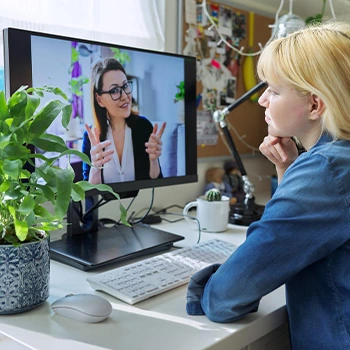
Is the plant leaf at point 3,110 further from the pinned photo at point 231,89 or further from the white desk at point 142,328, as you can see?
the pinned photo at point 231,89

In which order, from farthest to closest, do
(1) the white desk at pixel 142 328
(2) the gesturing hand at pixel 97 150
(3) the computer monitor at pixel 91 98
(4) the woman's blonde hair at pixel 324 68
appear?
(2) the gesturing hand at pixel 97 150 < (3) the computer monitor at pixel 91 98 < (4) the woman's blonde hair at pixel 324 68 < (1) the white desk at pixel 142 328

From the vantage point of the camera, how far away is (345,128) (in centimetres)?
74

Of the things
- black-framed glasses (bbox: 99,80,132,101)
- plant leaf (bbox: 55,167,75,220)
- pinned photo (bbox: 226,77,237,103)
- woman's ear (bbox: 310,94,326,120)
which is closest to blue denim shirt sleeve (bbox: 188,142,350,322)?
woman's ear (bbox: 310,94,326,120)

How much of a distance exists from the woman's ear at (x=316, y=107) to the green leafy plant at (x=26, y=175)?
0.41 metres

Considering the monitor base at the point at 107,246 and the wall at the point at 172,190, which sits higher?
the wall at the point at 172,190

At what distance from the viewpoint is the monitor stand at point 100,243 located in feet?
3.05

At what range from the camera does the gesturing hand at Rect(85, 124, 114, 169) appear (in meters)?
0.99

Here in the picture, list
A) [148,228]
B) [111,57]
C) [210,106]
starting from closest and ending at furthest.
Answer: [111,57] → [148,228] → [210,106]

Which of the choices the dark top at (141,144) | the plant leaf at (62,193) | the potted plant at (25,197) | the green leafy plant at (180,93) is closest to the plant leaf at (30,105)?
the potted plant at (25,197)

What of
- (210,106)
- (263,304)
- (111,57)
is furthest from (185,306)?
(210,106)

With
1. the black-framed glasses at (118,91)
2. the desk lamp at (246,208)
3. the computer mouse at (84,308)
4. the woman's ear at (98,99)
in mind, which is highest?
the black-framed glasses at (118,91)

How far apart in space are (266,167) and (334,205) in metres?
1.38

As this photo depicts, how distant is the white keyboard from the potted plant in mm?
117

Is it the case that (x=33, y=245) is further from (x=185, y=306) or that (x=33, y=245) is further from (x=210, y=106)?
(x=210, y=106)
